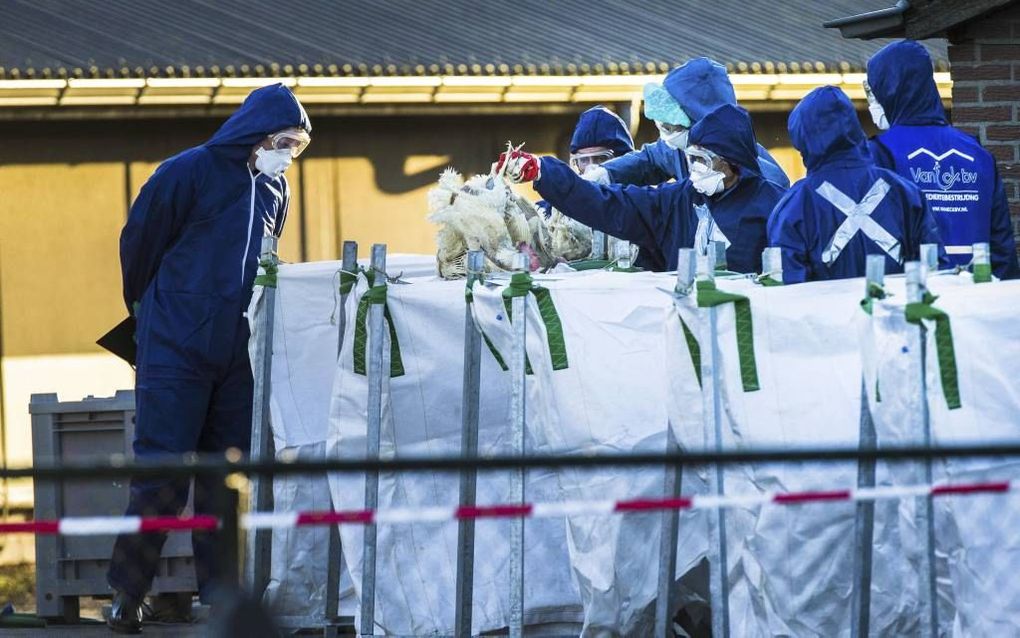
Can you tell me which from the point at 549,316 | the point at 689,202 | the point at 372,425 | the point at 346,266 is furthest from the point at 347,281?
the point at 689,202

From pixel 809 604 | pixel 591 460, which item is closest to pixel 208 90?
pixel 809 604

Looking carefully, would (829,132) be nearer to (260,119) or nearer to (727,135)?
(727,135)

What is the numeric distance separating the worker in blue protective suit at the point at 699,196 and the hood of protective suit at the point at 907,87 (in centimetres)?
47

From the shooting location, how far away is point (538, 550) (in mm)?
6371

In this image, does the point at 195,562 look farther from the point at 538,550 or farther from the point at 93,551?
the point at 538,550

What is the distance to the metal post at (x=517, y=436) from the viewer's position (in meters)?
5.67

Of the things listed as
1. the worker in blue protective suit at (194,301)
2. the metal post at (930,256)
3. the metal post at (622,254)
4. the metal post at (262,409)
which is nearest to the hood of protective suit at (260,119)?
the worker in blue protective suit at (194,301)

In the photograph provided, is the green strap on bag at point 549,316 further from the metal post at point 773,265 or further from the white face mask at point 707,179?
the white face mask at point 707,179

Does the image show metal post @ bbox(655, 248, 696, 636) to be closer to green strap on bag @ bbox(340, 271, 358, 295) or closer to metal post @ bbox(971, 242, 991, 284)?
metal post @ bbox(971, 242, 991, 284)

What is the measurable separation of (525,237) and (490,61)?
7.05 meters

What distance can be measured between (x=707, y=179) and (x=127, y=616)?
257 cm

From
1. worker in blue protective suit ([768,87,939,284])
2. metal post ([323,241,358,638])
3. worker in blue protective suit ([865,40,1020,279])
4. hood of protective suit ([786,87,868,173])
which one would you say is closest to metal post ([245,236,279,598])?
metal post ([323,241,358,638])

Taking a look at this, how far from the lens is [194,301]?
289 inches

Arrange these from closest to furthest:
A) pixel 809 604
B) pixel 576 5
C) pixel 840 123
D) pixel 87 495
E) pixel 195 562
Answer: pixel 809 604
pixel 840 123
pixel 195 562
pixel 87 495
pixel 576 5
